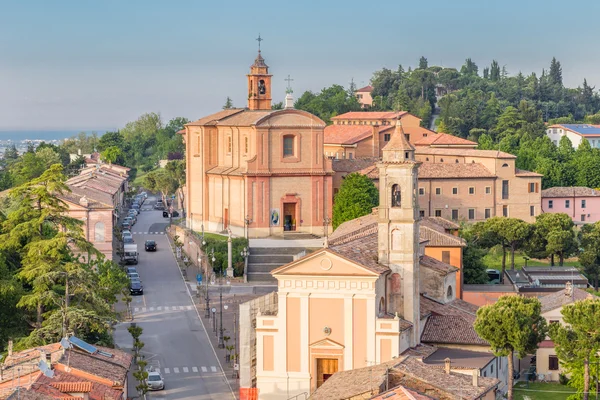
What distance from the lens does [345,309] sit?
46625mm

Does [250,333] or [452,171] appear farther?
[452,171]

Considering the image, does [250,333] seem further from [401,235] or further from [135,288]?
[135,288]

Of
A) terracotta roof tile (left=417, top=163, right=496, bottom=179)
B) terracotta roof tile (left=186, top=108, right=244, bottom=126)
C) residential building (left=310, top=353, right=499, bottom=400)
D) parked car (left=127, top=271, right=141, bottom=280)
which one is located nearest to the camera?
residential building (left=310, top=353, right=499, bottom=400)

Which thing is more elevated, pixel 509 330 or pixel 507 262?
pixel 509 330

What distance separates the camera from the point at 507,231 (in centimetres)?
7838

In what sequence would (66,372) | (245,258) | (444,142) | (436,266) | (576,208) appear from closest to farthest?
(66,372) → (436,266) → (245,258) → (576,208) → (444,142)

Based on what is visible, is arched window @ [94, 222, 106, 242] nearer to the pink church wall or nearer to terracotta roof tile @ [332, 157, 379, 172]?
terracotta roof tile @ [332, 157, 379, 172]

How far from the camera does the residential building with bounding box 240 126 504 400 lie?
46.4m

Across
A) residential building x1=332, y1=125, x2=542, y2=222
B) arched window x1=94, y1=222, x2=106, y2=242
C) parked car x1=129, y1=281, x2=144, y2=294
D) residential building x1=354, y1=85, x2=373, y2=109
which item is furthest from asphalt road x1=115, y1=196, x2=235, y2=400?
residential building x1=354, y1=85, x2=373, y2=109

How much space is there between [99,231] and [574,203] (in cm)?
3860

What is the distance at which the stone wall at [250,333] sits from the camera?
4766 centimetres

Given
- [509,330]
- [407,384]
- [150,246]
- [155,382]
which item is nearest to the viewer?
[407,384]

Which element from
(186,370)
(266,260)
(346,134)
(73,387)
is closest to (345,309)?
(186,370)

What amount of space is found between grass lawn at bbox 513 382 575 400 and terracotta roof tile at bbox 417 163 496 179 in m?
37.3
